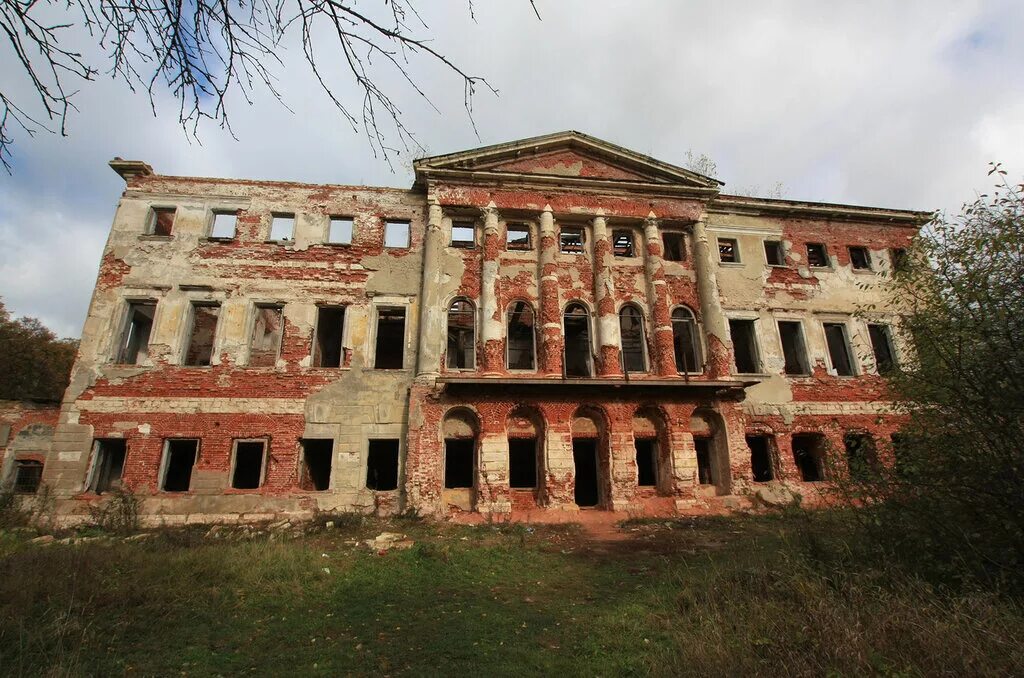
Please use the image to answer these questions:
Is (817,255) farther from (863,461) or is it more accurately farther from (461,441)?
(461,441)

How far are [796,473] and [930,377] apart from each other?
35.6ft

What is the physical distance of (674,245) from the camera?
18047 mm

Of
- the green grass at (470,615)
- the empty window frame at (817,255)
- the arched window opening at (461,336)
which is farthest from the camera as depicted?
the empty window frame at (817,255)

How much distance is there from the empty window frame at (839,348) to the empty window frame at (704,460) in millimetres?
5900

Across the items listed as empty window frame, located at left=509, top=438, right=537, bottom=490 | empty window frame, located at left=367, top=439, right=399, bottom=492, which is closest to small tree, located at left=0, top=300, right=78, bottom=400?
empty window frame, located at left=367, top=439, right=399, bottom=492

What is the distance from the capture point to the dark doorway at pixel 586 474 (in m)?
16.7

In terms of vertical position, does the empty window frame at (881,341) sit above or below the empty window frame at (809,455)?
above

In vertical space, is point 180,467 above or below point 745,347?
below

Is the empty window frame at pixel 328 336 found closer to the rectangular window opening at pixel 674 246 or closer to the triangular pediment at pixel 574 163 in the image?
the triangular pediment at pixel 574 163

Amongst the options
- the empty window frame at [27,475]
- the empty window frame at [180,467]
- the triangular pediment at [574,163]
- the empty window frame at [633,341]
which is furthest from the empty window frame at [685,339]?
the empty window frame at [27,475]

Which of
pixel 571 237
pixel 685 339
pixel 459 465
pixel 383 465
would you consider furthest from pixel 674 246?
pixel 383 465

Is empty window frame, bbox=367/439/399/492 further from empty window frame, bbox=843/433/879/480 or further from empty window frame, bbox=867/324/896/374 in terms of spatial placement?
empty window frame, bbox=867/324/896/374

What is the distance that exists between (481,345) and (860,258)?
15.3m

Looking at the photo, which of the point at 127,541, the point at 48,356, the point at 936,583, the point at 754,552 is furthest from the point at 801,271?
the point at 48,356
